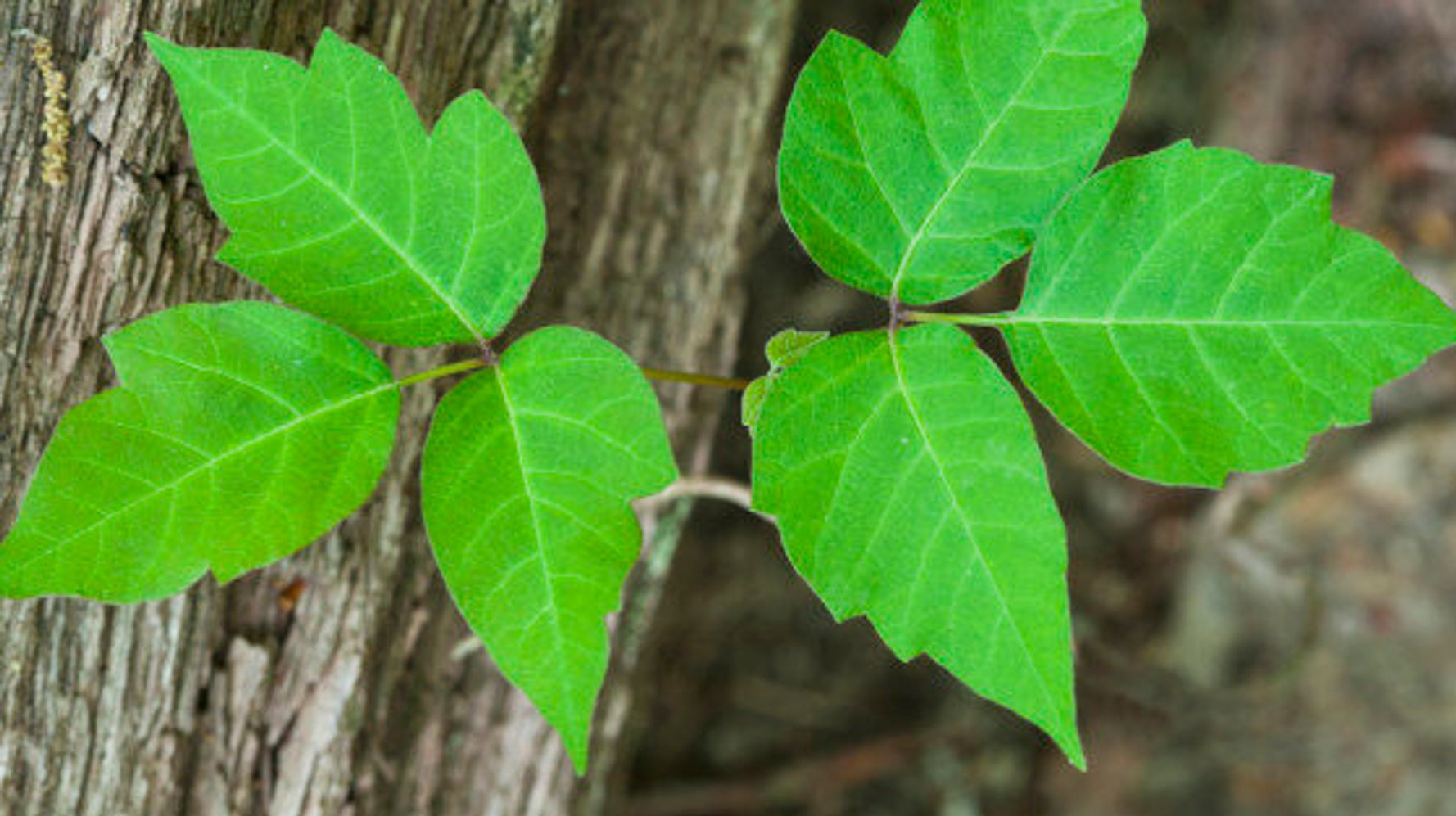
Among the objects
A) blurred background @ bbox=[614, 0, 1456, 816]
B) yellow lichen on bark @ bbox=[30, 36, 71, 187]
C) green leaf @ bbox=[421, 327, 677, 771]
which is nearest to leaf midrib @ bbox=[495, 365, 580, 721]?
green leaf @ bbox=[421, 327, 677, 771]

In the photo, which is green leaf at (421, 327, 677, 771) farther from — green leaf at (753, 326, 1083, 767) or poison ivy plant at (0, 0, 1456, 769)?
green leaf at (753, 326, 1083, 767)

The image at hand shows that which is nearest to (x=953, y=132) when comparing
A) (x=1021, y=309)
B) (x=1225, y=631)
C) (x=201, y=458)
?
(x=1021, y=309)

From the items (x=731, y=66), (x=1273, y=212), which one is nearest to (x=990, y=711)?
(x=731, y=66)

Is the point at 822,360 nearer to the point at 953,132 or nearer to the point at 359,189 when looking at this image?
the point at 953,132

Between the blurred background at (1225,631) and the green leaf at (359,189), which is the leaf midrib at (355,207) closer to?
the green leaf at (359,189)

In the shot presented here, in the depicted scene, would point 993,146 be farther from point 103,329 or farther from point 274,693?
point 274,693
